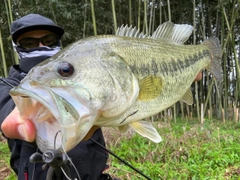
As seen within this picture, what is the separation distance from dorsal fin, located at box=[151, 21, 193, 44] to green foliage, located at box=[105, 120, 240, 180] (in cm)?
199

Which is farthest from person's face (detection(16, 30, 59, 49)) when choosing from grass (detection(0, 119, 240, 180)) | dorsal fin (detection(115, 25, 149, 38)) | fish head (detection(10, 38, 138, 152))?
grass (detection(0, 119, 240, 180))

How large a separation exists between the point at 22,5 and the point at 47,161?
6.32 m

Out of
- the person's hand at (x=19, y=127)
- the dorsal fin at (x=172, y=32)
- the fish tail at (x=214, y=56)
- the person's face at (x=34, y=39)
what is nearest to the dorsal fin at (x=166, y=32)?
the dorsal fin at (x=172, y=32)

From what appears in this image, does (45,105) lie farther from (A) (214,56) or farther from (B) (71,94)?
(A) (214,56)

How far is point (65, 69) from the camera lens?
100cm

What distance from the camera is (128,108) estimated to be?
1.12 metres

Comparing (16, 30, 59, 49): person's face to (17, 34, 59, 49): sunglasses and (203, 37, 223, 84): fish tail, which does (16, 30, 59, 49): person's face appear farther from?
(203, 37, 223, 84): fish tail

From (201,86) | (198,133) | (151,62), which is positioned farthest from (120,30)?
(201,86)

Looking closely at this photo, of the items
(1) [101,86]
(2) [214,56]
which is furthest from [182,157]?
(1) [101,86]

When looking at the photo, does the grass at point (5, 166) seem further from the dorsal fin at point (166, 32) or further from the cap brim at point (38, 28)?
the dorsal fin at point (166, 32)

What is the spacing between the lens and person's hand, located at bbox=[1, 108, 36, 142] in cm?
93

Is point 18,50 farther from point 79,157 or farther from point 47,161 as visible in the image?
point 47,161

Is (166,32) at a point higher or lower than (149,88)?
higher

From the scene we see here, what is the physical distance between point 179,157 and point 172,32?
2.55 meters
